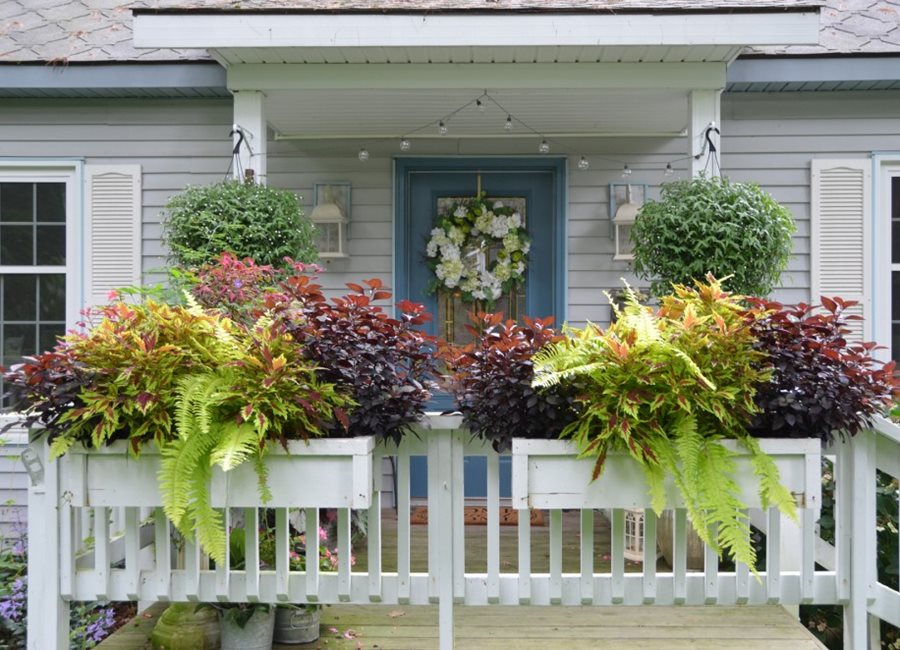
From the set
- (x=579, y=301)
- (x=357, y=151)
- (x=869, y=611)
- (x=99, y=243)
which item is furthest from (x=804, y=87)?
(x=99, y=243)

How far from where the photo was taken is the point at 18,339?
17.2 ft

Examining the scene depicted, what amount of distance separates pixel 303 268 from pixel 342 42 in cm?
143

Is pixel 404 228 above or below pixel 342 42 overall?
below

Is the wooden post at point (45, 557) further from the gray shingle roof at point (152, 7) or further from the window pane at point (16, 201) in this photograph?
the window pane at point (16, 201)

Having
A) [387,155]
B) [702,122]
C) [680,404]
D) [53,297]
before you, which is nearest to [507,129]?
[387,155]

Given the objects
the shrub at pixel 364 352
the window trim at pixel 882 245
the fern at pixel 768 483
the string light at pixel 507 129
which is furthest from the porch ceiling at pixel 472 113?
the fern at pixel 768 483

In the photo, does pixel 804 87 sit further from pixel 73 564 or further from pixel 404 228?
pixel 73 564

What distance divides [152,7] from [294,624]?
2.95 meters

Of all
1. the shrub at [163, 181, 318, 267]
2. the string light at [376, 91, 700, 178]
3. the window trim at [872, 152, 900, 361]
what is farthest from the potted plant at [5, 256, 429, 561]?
the window trim at [872, 152, 900, 361]

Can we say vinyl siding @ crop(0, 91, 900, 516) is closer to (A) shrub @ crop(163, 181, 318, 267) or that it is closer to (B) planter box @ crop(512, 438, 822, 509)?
(A) shrub @ crop(163, 181, 318, 267)

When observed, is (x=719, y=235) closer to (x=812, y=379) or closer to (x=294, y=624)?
(x=812, y=379)

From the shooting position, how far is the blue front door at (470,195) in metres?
5.34

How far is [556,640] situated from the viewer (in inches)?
129

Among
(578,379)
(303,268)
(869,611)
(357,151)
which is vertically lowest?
→ (869,611)
